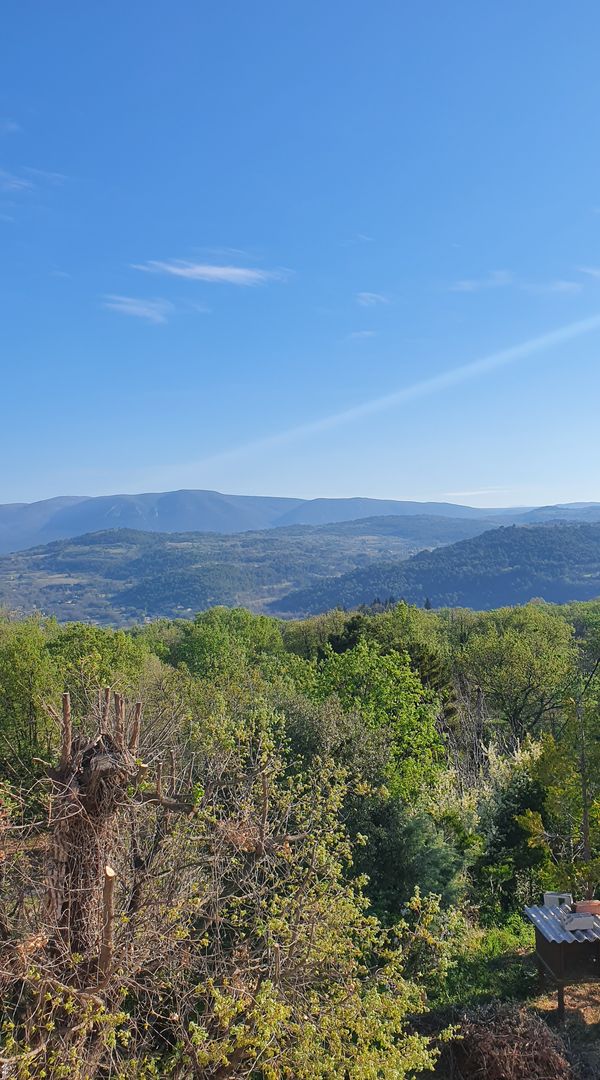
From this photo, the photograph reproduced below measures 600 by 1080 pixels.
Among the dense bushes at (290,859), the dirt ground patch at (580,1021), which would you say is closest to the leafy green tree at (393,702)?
the dense bushes at (290,859)

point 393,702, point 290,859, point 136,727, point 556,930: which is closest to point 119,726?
point 136,727

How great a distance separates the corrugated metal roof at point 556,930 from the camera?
44.5 feet

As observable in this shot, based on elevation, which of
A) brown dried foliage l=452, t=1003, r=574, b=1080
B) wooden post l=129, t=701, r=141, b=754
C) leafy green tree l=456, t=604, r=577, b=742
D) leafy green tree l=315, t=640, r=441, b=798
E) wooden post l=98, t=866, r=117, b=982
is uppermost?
wooden post l=129, t=701, r=141, b=754

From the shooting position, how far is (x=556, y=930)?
13.8m

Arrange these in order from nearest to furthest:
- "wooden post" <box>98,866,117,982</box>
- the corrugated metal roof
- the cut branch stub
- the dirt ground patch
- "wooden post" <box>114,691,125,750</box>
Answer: "wooden post" <box>98,866,117,982</box>
the cut branch stub
"wooden post" <box>114,691,125,750</box>
the dirt ground patch
the corrugated metal roof

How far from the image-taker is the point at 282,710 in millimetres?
21312

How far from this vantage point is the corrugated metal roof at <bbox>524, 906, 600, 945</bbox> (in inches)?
534

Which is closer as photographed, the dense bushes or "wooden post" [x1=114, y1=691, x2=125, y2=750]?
"wooden post" [x1=114, y1=691, x2=125, y2=750]

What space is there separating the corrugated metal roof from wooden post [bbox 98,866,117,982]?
971cm

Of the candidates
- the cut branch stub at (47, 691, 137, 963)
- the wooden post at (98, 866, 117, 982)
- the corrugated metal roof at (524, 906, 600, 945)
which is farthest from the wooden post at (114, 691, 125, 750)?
the corrugated metal roof at (524, 906, 600, 945)

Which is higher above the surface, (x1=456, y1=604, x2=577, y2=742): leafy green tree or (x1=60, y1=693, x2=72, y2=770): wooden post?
(x1=60, y1=693, x2=72, y2=770): wooden post

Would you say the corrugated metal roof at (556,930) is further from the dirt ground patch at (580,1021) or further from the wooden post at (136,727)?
the wooden post at (136,727)

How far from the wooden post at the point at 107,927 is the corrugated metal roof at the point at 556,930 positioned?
9.71 metres

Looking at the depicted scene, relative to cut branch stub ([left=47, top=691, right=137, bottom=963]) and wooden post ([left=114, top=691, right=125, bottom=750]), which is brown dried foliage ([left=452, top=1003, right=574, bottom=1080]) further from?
wooden post ([left=114, top=691, right=125, bottom=750])
